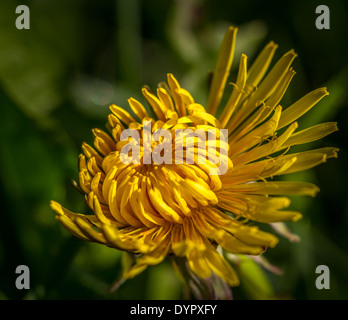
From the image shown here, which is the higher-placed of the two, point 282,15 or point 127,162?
point 282,15

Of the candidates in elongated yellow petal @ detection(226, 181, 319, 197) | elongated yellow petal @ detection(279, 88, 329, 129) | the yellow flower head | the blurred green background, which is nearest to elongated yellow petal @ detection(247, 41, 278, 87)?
the yellow flower head

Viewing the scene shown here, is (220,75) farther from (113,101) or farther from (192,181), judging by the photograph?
(113,101)

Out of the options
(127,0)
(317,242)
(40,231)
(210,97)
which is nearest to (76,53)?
(127,0)

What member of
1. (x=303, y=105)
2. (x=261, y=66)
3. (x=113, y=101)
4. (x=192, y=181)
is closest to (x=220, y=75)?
(x=261, y=66)

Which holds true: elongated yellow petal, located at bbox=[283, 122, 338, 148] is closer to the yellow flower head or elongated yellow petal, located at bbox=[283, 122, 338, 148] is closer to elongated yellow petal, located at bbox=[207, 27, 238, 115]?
the yellow flower head

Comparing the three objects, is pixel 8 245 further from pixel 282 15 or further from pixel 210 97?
pixel 282 15

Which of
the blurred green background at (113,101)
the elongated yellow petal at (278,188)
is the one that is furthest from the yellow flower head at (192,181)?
the blurred green background at (113,101)
